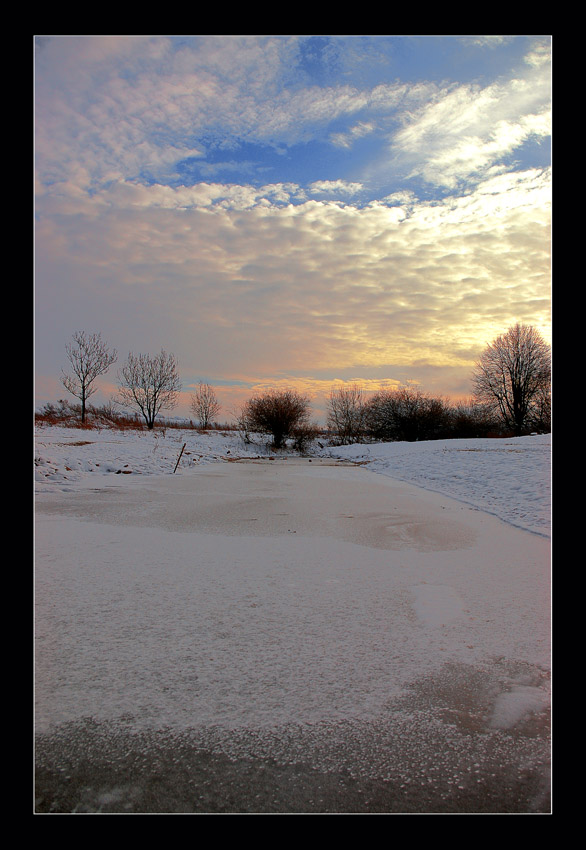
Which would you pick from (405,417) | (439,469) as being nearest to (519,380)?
(405,417)

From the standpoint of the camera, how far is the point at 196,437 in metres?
31.1

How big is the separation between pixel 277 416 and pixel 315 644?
2892cm

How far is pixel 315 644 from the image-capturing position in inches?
108

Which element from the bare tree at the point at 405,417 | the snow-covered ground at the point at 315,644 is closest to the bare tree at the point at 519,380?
the bare tree at the point at 405,417

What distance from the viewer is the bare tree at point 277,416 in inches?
1246

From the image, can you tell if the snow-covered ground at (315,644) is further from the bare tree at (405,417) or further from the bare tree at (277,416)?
the bare tree at (405,417)

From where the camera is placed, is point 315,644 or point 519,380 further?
point 519,380

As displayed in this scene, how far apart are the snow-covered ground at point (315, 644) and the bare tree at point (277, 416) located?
977 inches

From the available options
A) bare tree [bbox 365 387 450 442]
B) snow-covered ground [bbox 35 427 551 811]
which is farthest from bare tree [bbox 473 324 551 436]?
snow-covered ground [bbox 35 427 551 811]

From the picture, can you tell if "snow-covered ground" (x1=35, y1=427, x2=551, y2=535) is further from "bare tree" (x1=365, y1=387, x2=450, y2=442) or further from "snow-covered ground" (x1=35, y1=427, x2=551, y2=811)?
"bare tree" (x1=365, y1=387, x2=450, y2=442)

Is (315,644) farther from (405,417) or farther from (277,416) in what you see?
(405,417)

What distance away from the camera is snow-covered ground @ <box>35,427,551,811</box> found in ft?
6.15

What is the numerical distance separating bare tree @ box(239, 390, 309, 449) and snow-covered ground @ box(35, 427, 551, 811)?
24.8 meters
